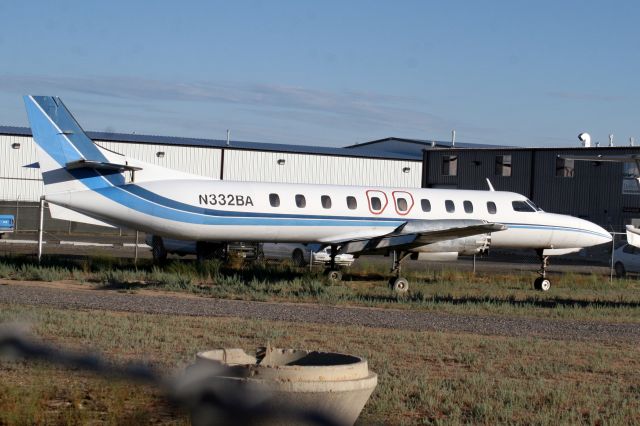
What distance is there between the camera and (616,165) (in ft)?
190

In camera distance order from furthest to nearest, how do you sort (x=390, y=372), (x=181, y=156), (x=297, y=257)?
(x=181, y=156)
(x=297, y=257)
(x=390, y=372)

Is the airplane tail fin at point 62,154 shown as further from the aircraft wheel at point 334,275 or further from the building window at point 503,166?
the building window at point 503,166

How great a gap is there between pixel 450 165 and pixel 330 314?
150 ft

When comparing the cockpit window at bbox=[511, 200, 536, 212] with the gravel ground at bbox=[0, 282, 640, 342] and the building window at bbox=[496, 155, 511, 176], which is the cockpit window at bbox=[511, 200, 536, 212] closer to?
the gravel ground at bbox=[0, 282, 640, 342]

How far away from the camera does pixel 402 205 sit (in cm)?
3172

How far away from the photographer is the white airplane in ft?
91.7

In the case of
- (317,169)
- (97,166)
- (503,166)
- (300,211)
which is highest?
(503,166)

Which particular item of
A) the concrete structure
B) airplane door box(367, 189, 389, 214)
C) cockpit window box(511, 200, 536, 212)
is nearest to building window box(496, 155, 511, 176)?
cockpit window box(511, 200, 536, 212)

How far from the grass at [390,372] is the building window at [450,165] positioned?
47582 millimetres

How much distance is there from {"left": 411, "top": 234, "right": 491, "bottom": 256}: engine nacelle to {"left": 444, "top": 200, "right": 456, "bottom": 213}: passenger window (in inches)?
92.0

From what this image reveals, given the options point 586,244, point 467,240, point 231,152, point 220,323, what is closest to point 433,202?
point 467,240

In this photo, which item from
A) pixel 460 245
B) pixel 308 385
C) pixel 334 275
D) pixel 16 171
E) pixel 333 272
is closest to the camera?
pixel 308 385

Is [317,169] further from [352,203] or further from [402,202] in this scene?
→ [352,203]

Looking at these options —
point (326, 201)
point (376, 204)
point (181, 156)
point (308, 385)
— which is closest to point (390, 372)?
point (308, 385)
